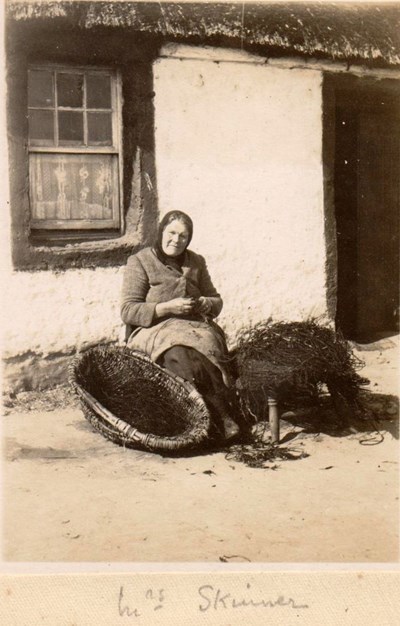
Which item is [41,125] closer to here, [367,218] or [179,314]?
[179,314]

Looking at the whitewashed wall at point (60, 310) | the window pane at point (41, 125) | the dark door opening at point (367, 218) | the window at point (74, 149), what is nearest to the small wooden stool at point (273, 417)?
the whitewashed wall at point (60, 310)

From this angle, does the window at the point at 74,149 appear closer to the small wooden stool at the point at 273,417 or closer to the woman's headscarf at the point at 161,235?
the woman's headscarf at the point at 161,235

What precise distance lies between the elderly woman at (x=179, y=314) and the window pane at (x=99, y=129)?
117 cm

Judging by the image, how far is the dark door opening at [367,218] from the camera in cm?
683

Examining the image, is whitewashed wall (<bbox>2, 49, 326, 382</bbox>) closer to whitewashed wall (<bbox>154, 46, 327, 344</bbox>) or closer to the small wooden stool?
whitewashed wall (<bbox>154, 46, 327, 344</bbox>)

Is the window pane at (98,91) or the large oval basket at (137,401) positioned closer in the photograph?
the large oval basket at (137,401)

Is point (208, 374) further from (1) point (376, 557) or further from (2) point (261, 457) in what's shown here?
(1) point (376, 557)

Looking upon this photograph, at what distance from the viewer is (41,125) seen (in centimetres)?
551

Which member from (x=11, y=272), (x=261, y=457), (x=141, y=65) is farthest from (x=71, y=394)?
(x=141, y=65)

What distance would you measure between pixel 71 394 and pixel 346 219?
314 cm

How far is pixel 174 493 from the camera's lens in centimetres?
385

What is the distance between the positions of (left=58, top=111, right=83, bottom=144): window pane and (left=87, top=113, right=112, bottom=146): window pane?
3.1 inches

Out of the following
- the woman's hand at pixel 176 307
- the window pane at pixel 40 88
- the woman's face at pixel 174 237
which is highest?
the window pane at pixel 40 88
